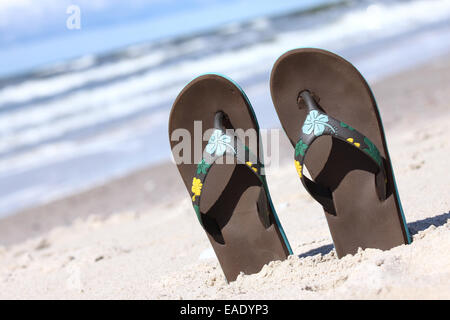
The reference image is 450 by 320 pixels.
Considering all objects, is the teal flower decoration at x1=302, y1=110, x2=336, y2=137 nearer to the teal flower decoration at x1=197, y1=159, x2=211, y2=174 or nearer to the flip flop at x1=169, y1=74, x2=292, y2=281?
the flip flop at x1=169, y1=74, x2=292, y2=281

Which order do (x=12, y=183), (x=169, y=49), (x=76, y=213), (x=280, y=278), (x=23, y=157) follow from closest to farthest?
(x=280, y=278) < (x=76, y=213) < (x=12, y=183) < (x=23, y=157) < (x=169, y=49)

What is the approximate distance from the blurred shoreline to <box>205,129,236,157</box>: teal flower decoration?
2.12 meters

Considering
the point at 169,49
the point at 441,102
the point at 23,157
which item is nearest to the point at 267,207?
the point at 441,102

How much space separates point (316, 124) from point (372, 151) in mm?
216

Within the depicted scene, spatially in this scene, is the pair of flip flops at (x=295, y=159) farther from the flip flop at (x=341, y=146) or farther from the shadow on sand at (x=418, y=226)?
the shadow on sand at (x=418, y=226)

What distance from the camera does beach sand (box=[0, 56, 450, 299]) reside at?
178 centimetres

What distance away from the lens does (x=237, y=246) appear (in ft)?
7.26

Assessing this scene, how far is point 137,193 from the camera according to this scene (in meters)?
4.98

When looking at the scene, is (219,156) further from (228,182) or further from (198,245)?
(198,245)

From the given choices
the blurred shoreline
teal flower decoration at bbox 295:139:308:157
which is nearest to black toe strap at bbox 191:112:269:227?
teal flower decoration at bbox 295:139:308:157

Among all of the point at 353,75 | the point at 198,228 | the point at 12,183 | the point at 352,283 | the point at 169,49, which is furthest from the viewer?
the point at 169,49

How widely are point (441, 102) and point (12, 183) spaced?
4305mm
